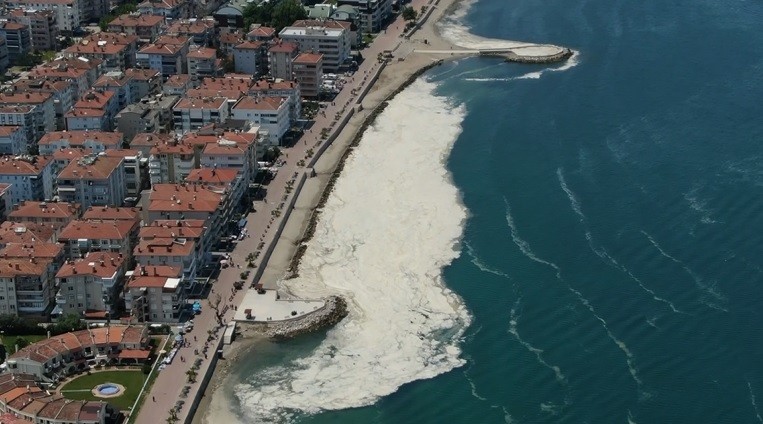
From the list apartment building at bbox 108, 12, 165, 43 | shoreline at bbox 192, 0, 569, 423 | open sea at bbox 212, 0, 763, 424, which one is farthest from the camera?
apartment building at bbox 108, 12, 165, 43

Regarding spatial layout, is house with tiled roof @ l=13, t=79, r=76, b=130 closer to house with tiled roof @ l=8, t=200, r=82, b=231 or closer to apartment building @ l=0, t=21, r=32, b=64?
apartment building @ l=0, t=21, r=32, b=64

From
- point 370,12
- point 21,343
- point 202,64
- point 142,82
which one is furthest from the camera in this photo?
point 370,12

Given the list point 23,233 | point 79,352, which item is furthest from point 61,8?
point 79,352

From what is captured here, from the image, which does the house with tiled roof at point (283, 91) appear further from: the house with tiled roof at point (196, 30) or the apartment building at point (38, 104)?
the house with tiled roof at point (196, 30)

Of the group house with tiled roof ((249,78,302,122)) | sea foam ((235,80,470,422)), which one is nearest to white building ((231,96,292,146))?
house with tiled roof ((249,78,302,122))

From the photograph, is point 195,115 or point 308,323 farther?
point 195,115

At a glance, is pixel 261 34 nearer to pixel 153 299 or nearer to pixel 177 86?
pixel 177 86

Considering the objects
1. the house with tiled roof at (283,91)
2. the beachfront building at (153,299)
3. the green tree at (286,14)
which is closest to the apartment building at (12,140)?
the house with tiled roof at (283,91)
